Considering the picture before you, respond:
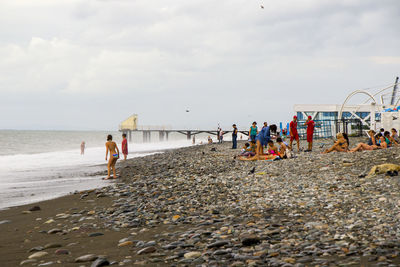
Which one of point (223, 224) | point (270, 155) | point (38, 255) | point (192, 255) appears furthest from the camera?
point (270, 155)

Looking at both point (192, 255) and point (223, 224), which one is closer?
point (192, 255)

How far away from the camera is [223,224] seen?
5984mm

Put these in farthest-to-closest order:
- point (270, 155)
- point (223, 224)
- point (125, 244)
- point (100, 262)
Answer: point (270, 155)
point (223, 224)
point (125, 244)
point (100, 262)

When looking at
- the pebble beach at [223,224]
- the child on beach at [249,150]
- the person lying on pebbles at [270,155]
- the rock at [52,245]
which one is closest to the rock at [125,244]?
the pebble beach at [223,224]

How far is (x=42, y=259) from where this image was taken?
4883mm

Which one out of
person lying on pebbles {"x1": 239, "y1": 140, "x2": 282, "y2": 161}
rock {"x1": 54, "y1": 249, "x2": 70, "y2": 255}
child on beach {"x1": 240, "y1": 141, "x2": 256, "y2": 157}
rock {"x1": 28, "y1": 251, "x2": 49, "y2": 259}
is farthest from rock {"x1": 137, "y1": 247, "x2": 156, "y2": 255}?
child on beach {"x1": 240, "y1": 141, "x2": 256, "y2": 157}

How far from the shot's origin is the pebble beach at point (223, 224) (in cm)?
447

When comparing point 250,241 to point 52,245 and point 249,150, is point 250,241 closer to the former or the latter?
point 52,245

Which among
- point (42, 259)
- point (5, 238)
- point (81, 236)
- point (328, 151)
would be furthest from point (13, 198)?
point (328, 151)

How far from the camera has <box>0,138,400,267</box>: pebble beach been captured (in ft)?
14.7

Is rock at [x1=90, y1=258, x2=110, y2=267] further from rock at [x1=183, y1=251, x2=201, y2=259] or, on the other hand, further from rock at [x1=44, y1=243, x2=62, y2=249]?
rock at [x1=44, y1=243, x2=62, y2=249]

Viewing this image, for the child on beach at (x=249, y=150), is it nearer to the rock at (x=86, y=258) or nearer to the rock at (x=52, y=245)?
the rock at (x=52, y=245)

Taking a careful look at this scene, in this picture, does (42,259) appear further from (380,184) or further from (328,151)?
(328,151)

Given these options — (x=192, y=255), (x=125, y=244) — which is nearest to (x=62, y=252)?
(x=125, y=244)
